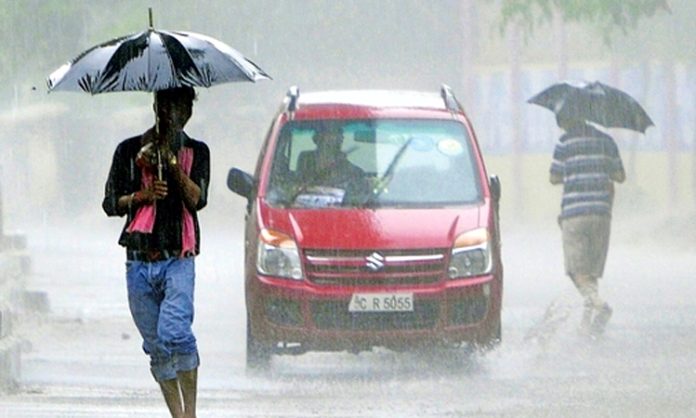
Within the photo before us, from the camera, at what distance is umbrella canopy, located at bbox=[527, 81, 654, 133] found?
44.2 feet

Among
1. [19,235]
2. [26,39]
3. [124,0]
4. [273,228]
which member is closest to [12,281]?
[19,235]

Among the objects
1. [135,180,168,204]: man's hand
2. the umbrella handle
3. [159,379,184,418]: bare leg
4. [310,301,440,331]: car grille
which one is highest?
the umbrella handle

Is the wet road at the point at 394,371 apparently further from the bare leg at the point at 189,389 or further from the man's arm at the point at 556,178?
the bare leg at the point at 189,389

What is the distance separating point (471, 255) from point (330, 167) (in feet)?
4.35

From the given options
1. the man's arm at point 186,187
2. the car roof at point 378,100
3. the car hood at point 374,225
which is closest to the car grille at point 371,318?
the car hood at point 374,225

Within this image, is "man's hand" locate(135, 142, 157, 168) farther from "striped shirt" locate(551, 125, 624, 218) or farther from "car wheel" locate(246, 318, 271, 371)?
"striped shirt" locate(551, 125, 624, 218)

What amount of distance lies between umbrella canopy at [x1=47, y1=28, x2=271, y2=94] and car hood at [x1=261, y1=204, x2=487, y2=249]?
140 inches

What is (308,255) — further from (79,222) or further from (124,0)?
(79,222)

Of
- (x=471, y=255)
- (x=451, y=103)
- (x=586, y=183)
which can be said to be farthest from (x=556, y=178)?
(x=471, y=255)

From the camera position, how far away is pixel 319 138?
482 inches

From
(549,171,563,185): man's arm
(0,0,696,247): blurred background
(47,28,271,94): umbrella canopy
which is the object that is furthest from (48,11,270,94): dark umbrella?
(0,0,696,247): blurred background

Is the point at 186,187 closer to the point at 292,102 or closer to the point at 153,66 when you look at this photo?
the point at 153,66

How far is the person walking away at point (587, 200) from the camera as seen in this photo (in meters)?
13.3

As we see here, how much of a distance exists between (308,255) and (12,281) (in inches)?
176
